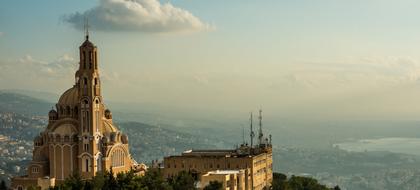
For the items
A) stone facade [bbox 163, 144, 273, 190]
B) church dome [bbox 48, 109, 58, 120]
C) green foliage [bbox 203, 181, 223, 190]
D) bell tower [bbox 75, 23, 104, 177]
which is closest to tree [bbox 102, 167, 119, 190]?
green foliage [bbox 203, 181, 223, 190]

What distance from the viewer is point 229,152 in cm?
8306

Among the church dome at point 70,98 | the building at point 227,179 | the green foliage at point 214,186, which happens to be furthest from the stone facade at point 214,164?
the church dome at point 70,98

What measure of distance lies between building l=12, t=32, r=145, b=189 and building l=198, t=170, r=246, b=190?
12856 mm

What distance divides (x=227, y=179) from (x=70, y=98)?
65.5ft

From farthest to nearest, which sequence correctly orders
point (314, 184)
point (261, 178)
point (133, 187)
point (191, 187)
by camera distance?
point (314, 184)
point (261, 178)
point (191, 187)
point (133, 187)

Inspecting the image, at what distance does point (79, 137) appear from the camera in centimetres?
7294

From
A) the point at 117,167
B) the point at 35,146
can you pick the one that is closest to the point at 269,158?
the point at 117,167

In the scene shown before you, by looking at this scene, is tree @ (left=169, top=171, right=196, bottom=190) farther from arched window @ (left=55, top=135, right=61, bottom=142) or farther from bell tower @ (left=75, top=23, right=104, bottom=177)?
arched window @ (left=55, top=135, right=61, bottom=142)

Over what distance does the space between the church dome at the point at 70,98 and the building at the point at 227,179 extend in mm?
16966

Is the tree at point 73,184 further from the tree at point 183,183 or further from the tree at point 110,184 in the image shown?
the tree at point 183,183

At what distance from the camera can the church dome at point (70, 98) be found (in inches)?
2928

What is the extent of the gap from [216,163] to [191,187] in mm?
12499

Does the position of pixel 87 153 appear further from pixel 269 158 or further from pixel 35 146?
pixel 269 158

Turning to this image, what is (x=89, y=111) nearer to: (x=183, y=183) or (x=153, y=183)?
(x=153, y=183)
